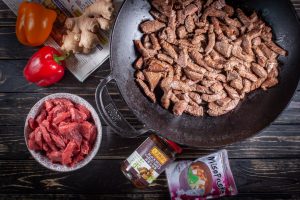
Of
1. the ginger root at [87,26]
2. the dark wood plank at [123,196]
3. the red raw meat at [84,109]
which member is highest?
the ginger root at [87,26]

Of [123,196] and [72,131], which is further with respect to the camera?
[123,196]

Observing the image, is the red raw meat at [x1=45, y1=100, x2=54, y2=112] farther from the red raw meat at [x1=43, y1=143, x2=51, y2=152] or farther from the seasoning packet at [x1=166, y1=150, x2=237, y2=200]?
the seasoning packet at [x1=166, y1=150, x2=237, y2=200]

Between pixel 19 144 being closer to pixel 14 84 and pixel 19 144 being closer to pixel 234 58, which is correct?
pixel 14 84

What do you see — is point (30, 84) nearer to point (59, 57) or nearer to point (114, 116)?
point (59, 57)

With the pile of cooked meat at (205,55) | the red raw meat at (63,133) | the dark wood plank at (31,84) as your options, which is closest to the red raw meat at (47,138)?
the red raw meat at (63,133)

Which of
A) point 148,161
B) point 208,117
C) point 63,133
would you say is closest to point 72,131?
point 63,133

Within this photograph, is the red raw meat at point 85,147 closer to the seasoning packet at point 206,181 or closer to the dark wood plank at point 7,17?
the seasoning packet at point 206,181
